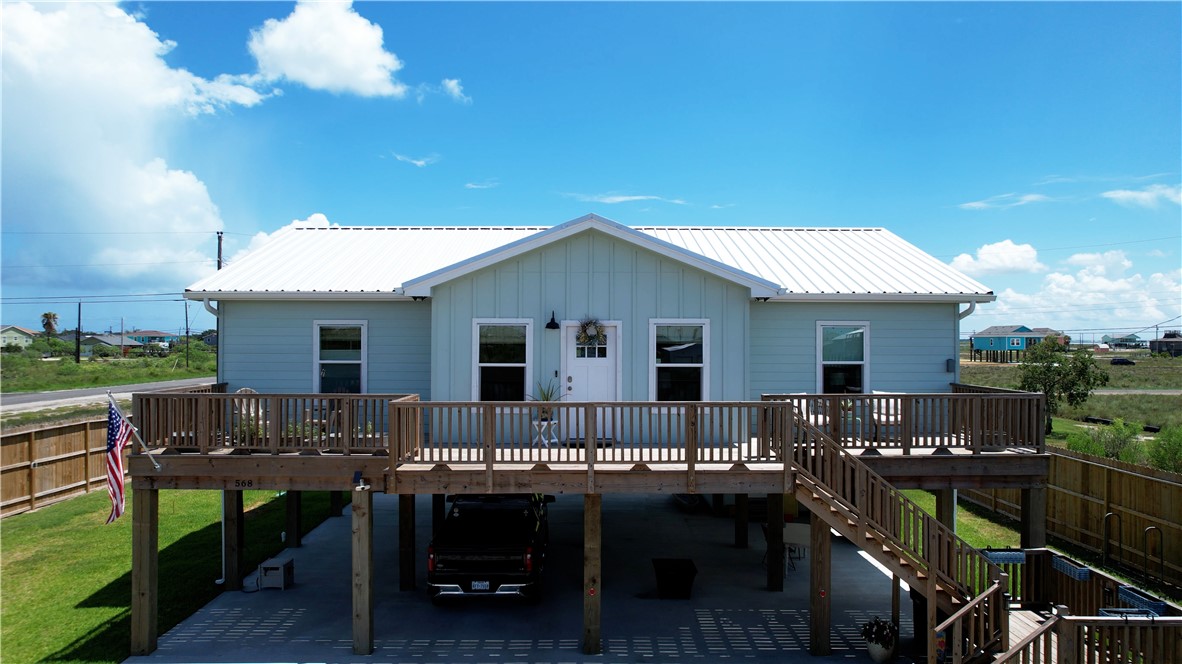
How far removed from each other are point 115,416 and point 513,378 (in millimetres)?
5664

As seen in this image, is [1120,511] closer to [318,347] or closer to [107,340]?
[318,347]

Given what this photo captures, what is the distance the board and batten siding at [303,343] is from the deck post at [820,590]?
23.6 ft

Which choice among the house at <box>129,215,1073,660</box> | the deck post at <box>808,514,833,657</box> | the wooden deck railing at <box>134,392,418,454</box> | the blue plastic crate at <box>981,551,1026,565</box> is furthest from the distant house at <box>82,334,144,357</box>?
the blue plastic crate at <box>981,551,1026,565</box>

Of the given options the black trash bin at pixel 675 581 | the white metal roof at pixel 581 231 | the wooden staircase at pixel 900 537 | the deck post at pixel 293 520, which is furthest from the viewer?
the deck post at pixel 293 520

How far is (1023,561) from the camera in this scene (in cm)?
958

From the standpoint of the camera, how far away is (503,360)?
11.7 meters

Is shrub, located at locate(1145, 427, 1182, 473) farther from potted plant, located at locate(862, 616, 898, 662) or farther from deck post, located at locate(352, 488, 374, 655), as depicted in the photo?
deck post, located at locate(352, 488, 374, 655)

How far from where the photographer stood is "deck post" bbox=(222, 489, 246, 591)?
12.0 metres

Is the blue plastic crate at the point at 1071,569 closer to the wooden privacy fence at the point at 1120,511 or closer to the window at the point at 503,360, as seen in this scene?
the wooden privacy fence at the point at 1120,511

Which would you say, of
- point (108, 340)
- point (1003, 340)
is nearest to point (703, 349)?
point (1003, 340)

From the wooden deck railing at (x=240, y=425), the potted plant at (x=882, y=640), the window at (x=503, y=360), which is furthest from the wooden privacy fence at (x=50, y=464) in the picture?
the potted plant at (x=882, y=640)

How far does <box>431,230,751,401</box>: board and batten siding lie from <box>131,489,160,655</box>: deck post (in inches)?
183

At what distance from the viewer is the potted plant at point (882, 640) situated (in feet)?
30.1

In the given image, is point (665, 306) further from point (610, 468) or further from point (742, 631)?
point (742, 631)
